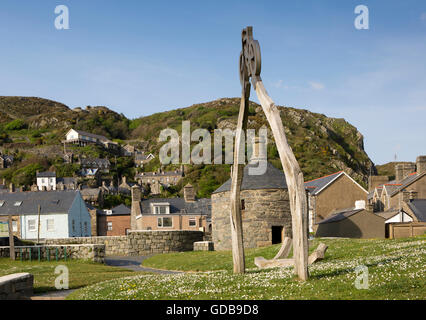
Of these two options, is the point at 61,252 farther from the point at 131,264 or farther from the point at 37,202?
the point at 37,202

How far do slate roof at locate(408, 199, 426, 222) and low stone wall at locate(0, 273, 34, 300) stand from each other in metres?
33.0

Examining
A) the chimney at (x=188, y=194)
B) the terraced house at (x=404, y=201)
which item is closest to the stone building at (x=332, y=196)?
the terraced house at (x=404, y=201)

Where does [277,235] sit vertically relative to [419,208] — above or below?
below

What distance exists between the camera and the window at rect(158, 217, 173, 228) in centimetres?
6284

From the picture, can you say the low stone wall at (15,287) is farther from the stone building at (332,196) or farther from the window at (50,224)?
the window at (50,224)

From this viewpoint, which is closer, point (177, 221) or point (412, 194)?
point (412, 194)

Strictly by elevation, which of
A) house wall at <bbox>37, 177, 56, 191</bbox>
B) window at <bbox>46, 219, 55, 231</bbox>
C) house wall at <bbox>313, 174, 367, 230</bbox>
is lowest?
window at <bbox>46, 219, 55, 231</bbox>

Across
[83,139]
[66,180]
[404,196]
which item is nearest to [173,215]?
[404,196]

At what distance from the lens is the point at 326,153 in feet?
508

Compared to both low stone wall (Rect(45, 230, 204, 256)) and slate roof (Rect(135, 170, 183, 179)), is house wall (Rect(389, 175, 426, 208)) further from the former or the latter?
slate roof (Rect(135, 170, 183, 179))

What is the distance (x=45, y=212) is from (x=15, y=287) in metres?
44.9

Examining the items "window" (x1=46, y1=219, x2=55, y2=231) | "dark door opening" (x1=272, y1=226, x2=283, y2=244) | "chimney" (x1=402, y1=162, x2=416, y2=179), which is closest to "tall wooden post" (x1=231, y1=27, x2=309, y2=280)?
"dark door opening" (x1=272, y1=226, x2=283, y2=244)

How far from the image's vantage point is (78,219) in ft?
187
